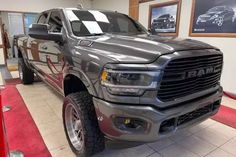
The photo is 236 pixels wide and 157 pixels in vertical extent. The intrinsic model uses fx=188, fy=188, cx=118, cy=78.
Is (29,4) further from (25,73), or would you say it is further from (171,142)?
(171,142)

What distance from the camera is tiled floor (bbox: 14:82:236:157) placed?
194 centimetres

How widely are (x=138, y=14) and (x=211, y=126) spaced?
4.60 metres

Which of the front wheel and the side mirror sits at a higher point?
the side mirror

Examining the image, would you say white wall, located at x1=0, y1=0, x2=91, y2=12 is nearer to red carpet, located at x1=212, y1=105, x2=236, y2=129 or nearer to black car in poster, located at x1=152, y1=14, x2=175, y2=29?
black car in poster, located at x1=152, y1=14, x2=175, y2=29

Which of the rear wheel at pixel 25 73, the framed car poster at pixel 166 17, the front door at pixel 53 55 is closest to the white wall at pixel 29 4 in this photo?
the rear wheel at pixel 25 73

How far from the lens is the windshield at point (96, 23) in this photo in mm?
2141

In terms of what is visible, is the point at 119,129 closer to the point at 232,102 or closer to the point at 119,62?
the point at 119,62

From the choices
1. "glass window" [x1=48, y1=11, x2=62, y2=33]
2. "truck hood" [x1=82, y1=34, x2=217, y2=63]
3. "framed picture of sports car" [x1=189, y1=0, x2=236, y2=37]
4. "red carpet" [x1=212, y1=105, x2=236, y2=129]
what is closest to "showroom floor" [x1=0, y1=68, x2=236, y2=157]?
"red carpet" [x1=212, y1=105, x2=236, y2=129]

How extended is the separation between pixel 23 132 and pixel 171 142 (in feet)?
5.75

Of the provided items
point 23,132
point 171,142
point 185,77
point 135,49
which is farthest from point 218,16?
point 23,132

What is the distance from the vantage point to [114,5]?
24.7ft

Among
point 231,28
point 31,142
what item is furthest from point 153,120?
point 231,28

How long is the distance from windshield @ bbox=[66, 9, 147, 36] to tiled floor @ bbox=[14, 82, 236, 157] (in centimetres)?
123

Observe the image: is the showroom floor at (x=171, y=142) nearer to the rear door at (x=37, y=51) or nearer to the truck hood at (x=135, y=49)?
the rear door at (x=37, y=51)
